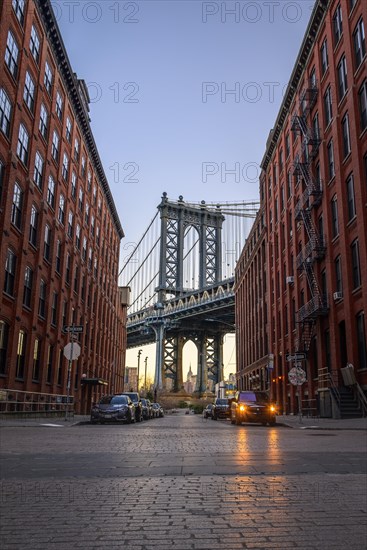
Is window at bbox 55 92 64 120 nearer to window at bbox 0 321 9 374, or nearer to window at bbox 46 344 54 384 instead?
window at bbox 46 344 54 384

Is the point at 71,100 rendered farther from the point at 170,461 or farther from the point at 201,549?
the point at 201,549

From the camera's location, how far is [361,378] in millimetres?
27016

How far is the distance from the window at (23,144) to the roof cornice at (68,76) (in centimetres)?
812

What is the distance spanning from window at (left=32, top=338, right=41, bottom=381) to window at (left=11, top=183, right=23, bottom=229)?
24.3ft

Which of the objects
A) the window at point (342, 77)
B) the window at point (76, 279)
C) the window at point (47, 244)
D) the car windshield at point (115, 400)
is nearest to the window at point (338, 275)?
the window at point (342, 77)

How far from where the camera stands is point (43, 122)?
34.6m

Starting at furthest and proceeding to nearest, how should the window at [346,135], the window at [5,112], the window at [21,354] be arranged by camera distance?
the window at [346,135], the window at [21,354], the window at [5,112]

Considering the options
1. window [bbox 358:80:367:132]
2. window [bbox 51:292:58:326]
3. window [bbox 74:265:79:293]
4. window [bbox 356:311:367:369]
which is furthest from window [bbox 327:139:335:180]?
window [bbox 74:265:79:293]

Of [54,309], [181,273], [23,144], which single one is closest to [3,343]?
[54,309]

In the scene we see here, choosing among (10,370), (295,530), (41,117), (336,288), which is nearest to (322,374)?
(336,288)

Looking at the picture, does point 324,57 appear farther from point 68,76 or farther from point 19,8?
point 19,8

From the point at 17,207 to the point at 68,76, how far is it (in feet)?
50.2

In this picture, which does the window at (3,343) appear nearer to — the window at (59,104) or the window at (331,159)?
the window at (59,104)

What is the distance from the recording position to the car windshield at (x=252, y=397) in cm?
2916
